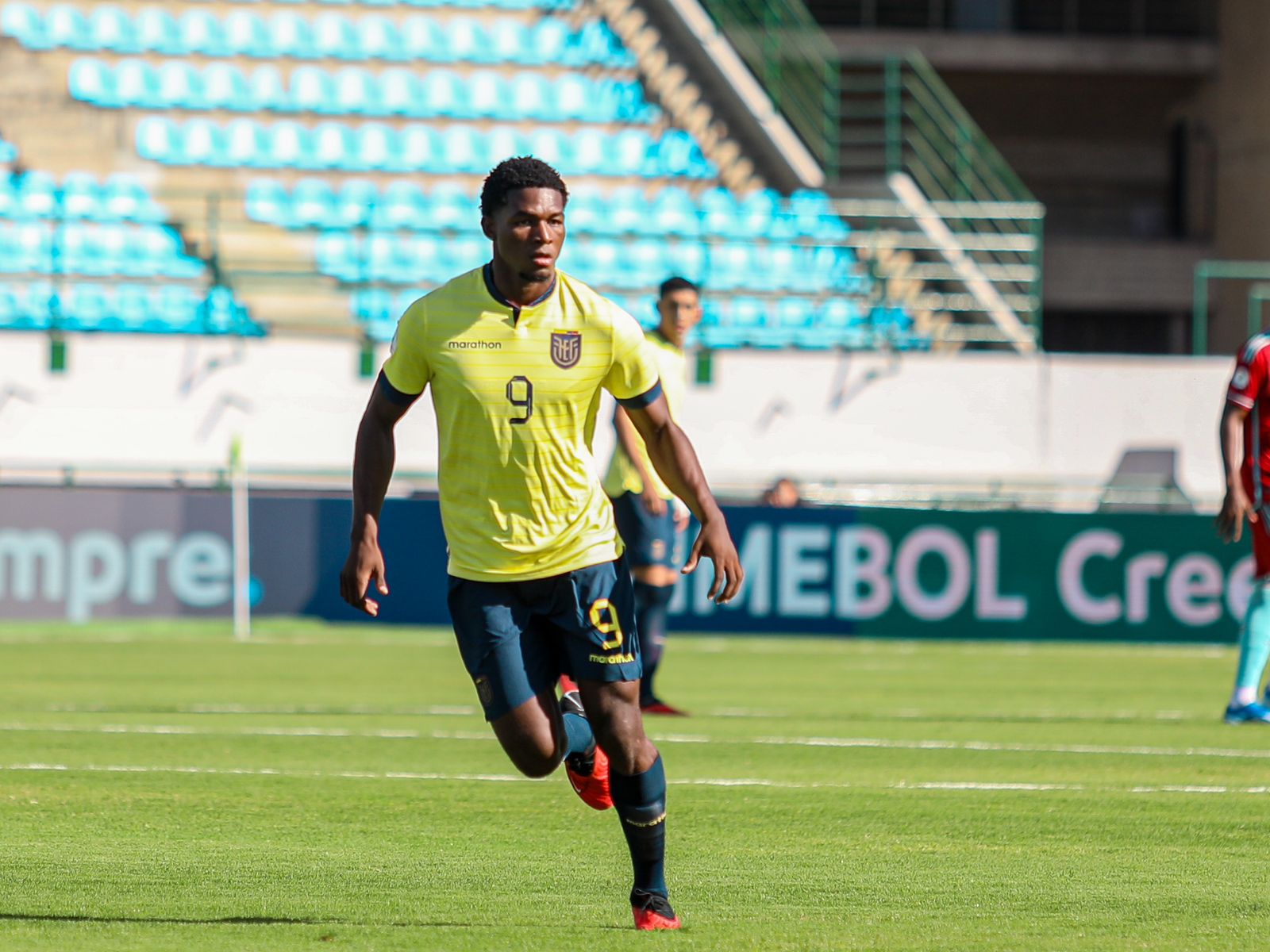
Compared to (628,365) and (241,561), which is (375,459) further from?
(241,561)

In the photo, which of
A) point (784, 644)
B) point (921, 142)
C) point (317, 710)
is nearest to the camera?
point (317, 710)

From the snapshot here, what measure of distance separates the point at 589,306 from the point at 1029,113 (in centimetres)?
3117

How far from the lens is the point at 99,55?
25.8 meters

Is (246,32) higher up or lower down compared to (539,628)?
higher up

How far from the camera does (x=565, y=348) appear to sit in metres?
5.16

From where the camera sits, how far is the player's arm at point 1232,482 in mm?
9305

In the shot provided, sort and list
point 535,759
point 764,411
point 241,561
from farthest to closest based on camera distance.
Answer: point 764,411, point 241,561, point 535,759

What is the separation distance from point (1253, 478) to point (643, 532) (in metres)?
2.99

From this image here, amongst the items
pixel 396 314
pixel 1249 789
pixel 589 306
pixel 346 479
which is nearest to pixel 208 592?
pixel 346 479

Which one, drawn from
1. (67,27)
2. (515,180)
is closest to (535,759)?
(515,180)

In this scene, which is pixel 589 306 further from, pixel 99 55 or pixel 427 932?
pixel 99 55

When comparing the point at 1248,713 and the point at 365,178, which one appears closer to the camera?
the point at 1248,713

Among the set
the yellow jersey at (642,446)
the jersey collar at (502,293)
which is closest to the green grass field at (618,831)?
the yellow jersey at (642,446)

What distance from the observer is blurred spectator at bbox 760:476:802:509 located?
723 inches
